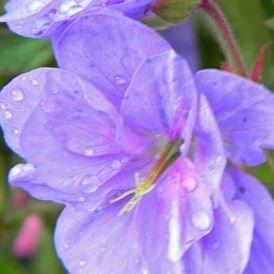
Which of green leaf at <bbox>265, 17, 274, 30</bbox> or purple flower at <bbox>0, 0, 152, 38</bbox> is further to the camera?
green leaf at <bbox>265, 17, 274, 30</bbox>

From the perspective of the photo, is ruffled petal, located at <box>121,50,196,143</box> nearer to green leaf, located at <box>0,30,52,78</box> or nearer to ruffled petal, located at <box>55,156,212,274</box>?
ruffled petal, located at <box>55,156,212,274</box>

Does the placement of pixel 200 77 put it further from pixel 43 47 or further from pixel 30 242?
pixel 30 242

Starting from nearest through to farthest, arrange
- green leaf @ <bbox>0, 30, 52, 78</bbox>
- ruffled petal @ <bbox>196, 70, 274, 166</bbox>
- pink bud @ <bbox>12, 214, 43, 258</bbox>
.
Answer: ruffled petal @ <bbox>196, 70, 274, 166</bbox>, green leaf @ <bbox>0, 30, 52, 78</bbox>, pink bud @ <bbox>12, 214, 43, 258</bbox>

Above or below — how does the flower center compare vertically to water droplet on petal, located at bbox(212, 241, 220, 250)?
above

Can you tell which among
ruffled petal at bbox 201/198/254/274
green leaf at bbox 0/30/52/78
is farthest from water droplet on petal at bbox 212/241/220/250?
green leaf at bbox 0/30/52/78

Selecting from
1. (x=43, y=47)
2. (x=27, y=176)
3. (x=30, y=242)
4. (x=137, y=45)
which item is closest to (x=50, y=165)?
(x=27, y=176)

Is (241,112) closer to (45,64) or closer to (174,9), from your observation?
(174,9)

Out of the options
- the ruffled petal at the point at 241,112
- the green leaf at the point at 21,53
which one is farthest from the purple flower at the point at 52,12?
the green leaf at the point at 21,53

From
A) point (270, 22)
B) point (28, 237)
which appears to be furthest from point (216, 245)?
point (28, 237)
